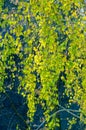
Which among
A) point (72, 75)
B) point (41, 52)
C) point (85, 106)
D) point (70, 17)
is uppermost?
point (70, 17)

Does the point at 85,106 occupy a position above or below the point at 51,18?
below

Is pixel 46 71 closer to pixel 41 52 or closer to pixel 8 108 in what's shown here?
pixel 41 52

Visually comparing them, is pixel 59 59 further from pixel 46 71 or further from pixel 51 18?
pixel 51 18

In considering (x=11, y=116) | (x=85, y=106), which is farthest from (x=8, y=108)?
(x=85, y=106)

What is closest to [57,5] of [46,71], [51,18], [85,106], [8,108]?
[51,18]

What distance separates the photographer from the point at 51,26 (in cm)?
841

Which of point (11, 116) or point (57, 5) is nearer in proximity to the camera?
point (57, 5)

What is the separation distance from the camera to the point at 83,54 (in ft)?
28.2

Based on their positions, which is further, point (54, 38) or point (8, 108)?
point (8, 108)

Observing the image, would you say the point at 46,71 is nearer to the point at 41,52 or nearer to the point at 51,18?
the point at 41,52

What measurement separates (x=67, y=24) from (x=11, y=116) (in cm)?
1675

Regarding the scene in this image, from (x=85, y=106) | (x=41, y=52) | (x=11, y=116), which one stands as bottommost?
(x=11, y=116)

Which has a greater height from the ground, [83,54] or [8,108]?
[83,54]

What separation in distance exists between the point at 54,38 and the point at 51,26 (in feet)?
0.91
